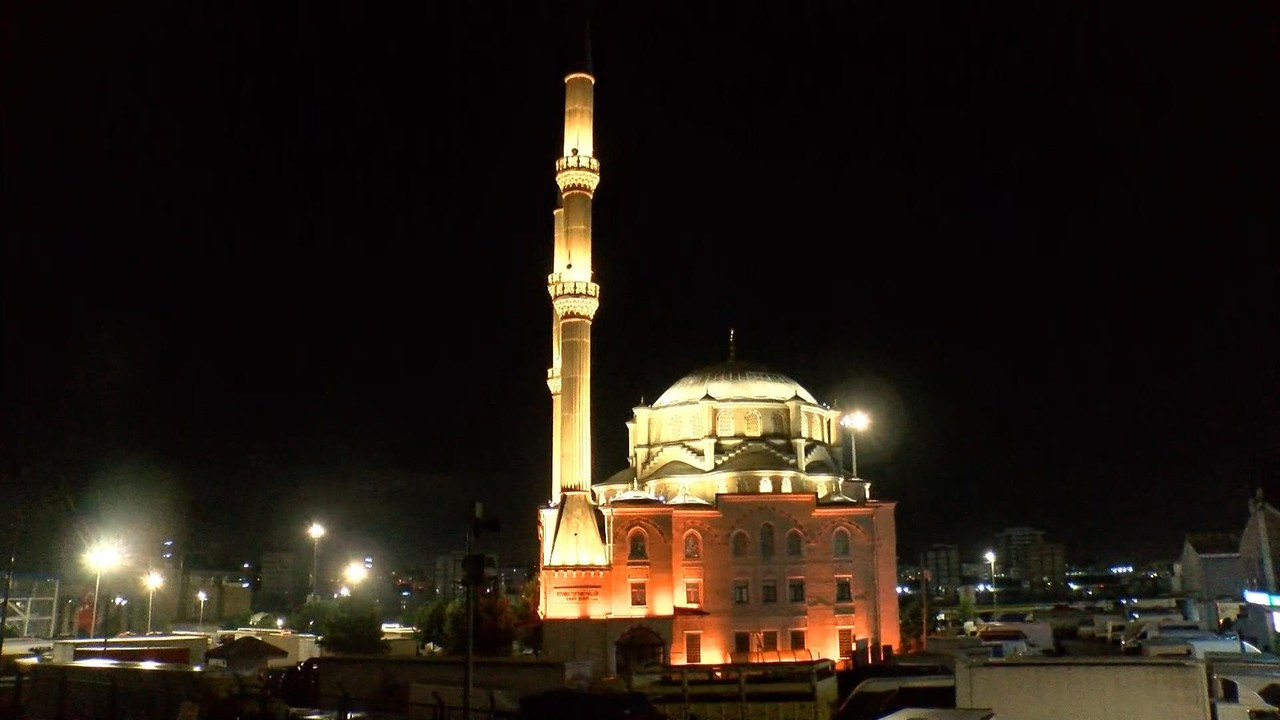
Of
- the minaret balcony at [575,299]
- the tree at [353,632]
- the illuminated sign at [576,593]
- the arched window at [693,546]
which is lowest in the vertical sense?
the tree at [353,632]

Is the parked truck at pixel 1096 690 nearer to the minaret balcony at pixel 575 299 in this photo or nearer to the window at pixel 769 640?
the window at pixel 769 640


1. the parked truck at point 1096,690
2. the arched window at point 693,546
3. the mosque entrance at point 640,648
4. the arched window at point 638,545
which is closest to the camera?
the parked truck at point 1096,690

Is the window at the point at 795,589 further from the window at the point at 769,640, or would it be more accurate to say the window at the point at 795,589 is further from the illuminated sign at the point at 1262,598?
the illuminated sign at the point at 1262,598

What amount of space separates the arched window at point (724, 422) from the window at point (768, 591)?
28.5 ft

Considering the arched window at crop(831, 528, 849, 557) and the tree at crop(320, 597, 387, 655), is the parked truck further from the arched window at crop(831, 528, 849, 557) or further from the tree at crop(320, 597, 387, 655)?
the tree at crop(320, 597, 387, 655)

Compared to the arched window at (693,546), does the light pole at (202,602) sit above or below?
below

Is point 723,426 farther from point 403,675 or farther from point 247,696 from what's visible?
point 247,696

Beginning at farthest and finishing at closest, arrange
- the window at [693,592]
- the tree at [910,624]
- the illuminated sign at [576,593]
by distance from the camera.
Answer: the tree at [910,624] → the window at [693,592] → the illuminated sign at [576,593]

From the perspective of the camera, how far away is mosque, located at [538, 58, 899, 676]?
4059 cm

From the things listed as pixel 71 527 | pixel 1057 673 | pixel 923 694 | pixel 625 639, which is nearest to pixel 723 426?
pixel 625 639

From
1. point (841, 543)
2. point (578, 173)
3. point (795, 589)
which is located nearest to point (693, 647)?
point (795, 589)

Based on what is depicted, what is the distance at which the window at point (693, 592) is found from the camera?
140 ft

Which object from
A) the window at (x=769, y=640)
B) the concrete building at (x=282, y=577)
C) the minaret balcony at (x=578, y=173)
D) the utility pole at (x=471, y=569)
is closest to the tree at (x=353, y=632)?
the window at (x=769, y=640)

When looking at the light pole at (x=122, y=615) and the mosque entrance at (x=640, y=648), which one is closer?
→ the mosque entrance at (x=640, y=648)
